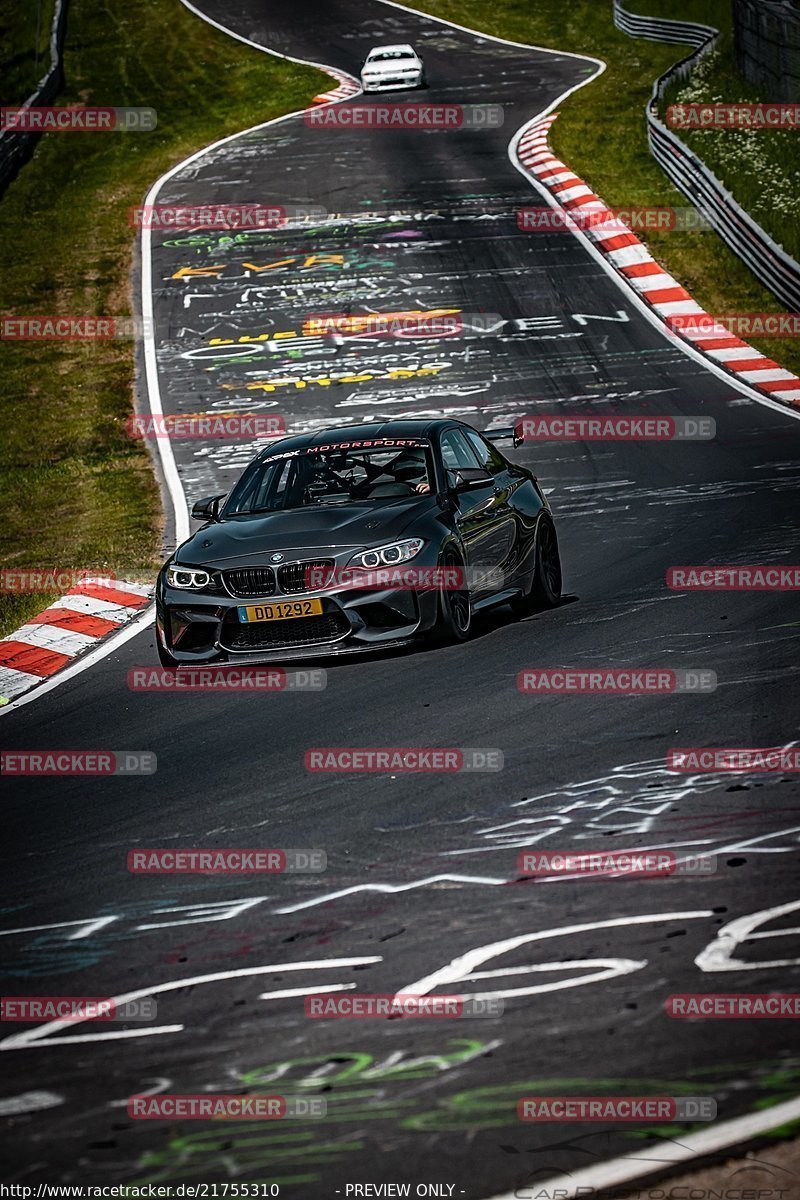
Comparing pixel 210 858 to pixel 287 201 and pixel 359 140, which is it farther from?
pixel 359 140

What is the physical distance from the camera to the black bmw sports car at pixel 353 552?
10.0 metres

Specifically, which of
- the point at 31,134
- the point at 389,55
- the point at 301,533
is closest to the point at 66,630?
the point at 301,533

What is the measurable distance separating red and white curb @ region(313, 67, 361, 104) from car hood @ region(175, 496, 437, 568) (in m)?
33.6

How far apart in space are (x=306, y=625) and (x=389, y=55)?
35479 mm

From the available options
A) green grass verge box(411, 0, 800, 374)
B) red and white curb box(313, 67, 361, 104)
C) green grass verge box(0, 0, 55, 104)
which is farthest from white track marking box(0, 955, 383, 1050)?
red and white curb box(313, 67, 361, 104)

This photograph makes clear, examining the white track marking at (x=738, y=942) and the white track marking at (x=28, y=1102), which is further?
the white track marking at (x=738, y=942)

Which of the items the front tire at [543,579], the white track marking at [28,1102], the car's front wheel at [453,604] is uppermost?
the white track marking at [28,1102]

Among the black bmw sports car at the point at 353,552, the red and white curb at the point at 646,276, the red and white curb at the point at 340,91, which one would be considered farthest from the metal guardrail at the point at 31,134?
the black bmw sports car at the point at 353,552

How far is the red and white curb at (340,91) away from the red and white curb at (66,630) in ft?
101

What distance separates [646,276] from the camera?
26.1 m

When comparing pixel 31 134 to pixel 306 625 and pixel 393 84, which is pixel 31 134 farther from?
pixel 306 625

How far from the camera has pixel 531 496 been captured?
477 inches

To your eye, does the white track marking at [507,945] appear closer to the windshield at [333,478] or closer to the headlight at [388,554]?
the headlight at [388,554]

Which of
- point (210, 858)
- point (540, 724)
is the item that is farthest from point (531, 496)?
point (210, 858)
